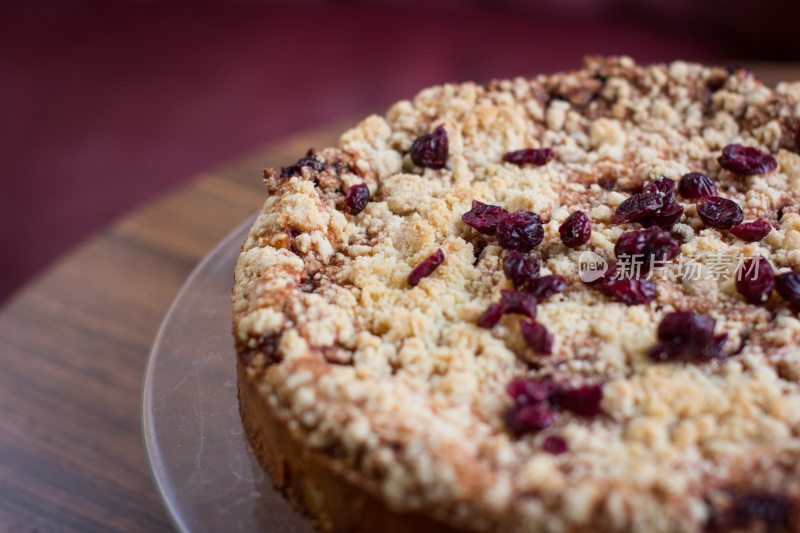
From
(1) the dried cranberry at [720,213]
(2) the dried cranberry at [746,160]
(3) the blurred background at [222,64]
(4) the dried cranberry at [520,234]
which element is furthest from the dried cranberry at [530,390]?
(3) the blurred background at [222,64]

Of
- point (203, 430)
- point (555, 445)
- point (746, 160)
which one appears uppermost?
point (746, 160)

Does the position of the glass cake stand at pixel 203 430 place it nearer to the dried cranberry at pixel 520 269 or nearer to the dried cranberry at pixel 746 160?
the dried cranberry at pixel 520 269

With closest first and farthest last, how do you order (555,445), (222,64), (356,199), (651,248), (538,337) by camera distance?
1. (555,445)
2. (538,337)
3. (651,248)
4. (356,199)
5. (222,64)

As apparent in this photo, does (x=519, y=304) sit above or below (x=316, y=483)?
above

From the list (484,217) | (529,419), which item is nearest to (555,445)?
(529,419)

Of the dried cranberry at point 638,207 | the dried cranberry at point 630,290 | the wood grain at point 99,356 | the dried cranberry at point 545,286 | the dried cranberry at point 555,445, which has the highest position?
the dried cranberry at point 638,207

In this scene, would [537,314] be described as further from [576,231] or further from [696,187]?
[696,187]
